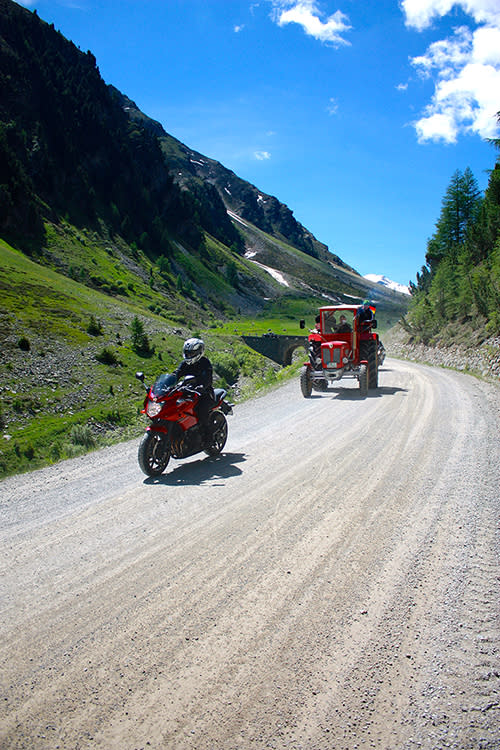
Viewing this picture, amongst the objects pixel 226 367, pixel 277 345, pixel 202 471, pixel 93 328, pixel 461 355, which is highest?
pixel 93 328

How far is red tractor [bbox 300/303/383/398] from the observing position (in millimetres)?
16891

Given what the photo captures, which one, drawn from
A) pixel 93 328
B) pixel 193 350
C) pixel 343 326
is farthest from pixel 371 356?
pixel 93 328

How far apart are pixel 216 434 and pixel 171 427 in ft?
3.87

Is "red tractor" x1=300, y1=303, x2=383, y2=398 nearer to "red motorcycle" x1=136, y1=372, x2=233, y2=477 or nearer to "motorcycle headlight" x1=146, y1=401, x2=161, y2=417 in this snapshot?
"red motorcycle" x1=136, y1=372, x2=233, y2=477

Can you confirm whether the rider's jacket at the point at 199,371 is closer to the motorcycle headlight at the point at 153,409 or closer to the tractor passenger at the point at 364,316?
the motorcycle headlight at the point at 153,409

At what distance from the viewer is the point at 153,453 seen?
7652 millimetres

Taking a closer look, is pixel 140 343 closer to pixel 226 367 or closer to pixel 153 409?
pixel 226 367

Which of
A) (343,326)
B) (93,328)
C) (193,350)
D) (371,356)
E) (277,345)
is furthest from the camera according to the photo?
(277,345)

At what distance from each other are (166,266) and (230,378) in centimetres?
7525

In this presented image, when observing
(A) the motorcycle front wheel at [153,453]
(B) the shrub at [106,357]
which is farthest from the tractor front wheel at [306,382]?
(B) the shrub at [106,357]

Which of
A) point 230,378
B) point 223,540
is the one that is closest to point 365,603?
point 223,540

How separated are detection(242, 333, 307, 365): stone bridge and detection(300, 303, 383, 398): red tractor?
58372 mm

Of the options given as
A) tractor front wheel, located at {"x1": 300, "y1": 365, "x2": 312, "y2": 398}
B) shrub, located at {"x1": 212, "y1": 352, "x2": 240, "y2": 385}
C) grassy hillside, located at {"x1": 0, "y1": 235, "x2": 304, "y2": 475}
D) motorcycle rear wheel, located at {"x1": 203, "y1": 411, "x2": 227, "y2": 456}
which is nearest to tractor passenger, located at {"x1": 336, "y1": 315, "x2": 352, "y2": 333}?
tractor front wheel, located at {"x1": 300, "y1": 365, "x2": 312, "y2": 398}

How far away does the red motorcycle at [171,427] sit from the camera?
25.2 ft
